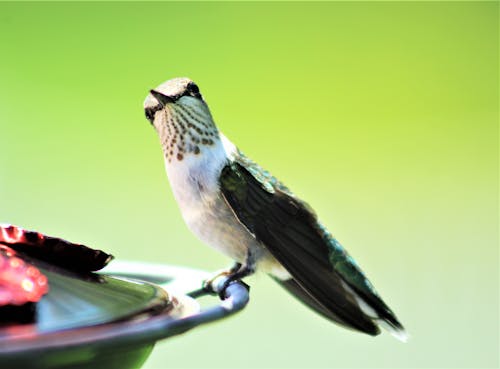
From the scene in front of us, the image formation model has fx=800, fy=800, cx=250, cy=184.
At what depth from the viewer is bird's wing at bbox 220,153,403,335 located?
82.8 inches

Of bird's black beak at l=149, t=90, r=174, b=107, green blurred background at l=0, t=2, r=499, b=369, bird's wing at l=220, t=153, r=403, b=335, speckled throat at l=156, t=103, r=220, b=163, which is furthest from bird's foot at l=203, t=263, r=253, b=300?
green blurred background at l=0, t=2, r=499, b=369

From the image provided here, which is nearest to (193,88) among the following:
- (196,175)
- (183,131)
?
(183,131)

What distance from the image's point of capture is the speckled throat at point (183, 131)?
228cm

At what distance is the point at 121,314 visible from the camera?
1.51 m

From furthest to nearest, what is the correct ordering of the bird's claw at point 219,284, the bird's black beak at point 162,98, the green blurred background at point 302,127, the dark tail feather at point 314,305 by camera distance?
the green blurred background at point 302,127, the bird's black beak at point 162,98, the dark tail feather at point 314,305, the bird's claw at point 219,284

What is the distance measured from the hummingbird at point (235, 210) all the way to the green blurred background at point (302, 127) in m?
3.62

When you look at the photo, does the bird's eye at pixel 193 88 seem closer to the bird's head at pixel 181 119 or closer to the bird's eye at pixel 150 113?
the bird's head at pixel 181 119

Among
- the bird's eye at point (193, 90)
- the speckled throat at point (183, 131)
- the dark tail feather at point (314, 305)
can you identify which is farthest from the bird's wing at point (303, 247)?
the bird's eye at point (193, 90)

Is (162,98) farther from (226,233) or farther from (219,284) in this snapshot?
(219,284)

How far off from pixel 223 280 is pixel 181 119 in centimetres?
50

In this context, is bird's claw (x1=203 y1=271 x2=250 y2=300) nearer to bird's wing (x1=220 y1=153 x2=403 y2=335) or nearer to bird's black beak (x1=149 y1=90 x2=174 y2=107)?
bird's wing (x1=220 y1=153 x2=403 y2=335)

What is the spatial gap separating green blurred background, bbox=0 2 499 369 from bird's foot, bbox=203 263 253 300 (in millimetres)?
3678

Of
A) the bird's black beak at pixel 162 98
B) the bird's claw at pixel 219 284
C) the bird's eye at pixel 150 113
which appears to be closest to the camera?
the bird's claw at pixel 219 284

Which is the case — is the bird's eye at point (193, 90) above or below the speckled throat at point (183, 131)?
above
